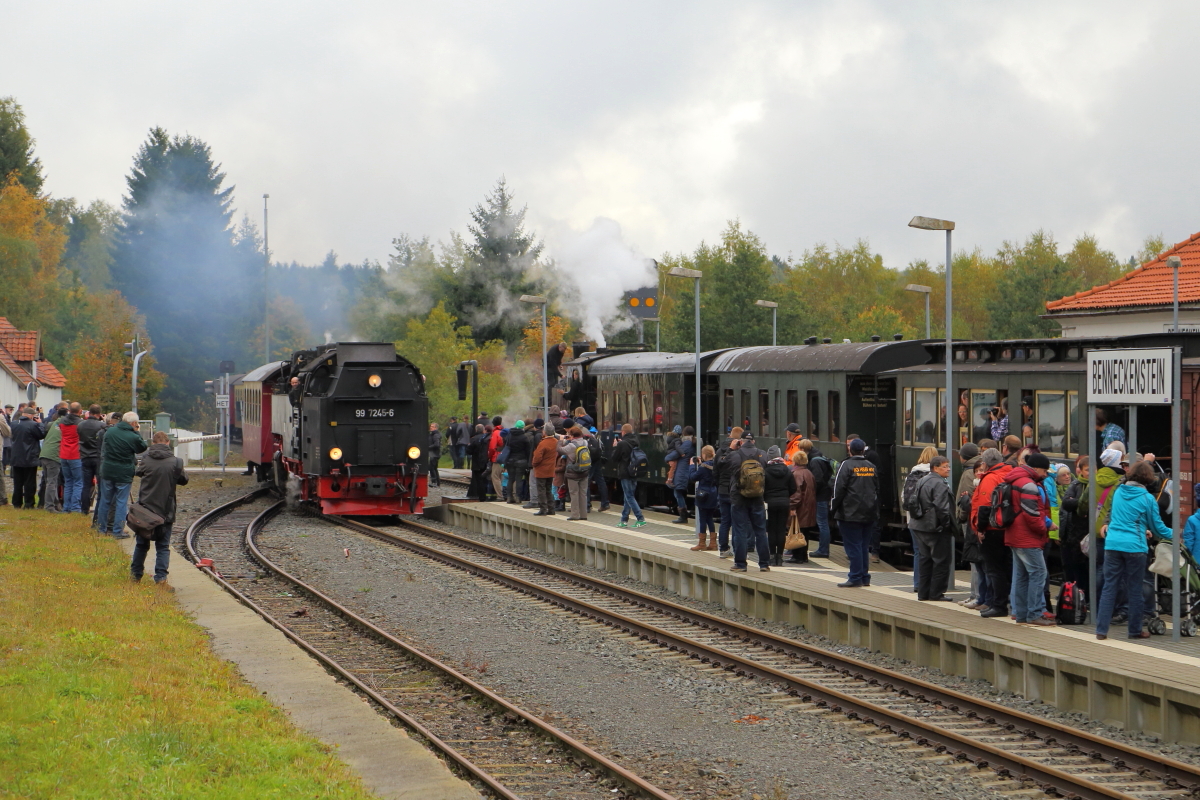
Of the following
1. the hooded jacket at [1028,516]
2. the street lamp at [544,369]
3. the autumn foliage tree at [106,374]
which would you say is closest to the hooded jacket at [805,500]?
the hooded jacket at [1028,516]

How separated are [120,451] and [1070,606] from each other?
39.1 ft

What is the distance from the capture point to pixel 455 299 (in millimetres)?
61062

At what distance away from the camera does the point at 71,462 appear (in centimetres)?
2153

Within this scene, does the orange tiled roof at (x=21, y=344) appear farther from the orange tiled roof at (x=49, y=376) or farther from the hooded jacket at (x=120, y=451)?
the hooded jacket at (x=120, y=451)

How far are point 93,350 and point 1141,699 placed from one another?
150ft

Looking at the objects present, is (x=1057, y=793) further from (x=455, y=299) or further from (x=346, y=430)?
(x=455, y=299)

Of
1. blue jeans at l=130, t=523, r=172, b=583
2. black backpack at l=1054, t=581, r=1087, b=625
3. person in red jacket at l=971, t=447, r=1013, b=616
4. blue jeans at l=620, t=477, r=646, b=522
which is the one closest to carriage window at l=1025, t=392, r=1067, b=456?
person in red jacket at l=971, t=447, r=1013, b=616

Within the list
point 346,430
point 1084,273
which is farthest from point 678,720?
point 1084,273

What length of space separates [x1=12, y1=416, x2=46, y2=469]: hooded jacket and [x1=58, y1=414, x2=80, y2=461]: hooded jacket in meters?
0.63

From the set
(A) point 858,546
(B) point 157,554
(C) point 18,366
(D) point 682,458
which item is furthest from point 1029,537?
(C) point 18,366

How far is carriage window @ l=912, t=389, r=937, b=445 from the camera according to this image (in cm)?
1792

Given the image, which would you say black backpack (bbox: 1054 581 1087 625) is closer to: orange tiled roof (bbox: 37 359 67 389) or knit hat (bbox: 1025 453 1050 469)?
knit hat (bbox: 1025 453 1050 469)

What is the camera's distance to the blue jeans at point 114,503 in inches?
730

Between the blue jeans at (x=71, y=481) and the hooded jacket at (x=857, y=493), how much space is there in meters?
13.2
